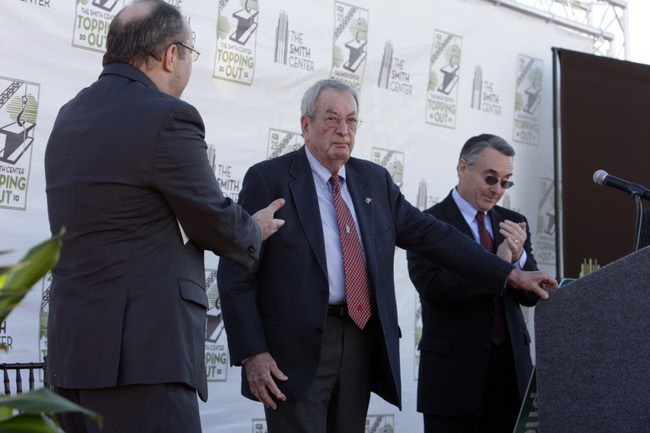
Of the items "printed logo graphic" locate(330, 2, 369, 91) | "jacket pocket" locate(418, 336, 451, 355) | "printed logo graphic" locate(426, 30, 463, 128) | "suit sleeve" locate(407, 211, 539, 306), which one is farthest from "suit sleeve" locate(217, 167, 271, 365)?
"printed logo graphic" locate(426, 30, 463, 128)

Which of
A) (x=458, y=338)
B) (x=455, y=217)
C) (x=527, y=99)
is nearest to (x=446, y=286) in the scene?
(x=458, y=338)

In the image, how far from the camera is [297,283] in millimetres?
2967

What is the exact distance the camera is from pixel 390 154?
5.43 m

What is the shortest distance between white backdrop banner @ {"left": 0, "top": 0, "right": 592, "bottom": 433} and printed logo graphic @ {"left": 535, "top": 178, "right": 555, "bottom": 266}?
11mm

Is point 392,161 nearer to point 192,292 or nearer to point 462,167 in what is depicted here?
point 462,167

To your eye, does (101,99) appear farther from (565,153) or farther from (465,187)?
(565,153)

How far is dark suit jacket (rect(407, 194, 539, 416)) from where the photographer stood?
142 inches

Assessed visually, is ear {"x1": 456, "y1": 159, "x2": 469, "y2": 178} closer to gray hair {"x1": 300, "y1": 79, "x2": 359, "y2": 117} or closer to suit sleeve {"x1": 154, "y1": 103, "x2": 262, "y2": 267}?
gray hair {"x1": 300, "y1": 79, "x2": 359, "y2": 117}

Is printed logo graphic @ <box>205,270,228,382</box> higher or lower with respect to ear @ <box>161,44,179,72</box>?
lower

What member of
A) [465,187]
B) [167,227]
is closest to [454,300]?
[465,187]

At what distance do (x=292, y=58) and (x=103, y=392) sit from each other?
305 cm

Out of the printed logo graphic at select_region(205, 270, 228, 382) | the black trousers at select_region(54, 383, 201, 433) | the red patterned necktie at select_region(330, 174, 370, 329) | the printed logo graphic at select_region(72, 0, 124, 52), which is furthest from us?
the printed logo graphic at select_region(205, 270, 228, 382)

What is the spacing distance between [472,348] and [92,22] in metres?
2.27

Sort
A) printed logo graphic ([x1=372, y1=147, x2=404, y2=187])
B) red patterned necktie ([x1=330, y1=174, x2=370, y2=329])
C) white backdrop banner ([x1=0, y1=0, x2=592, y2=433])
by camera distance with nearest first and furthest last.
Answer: red patterned necktie ([x1=330, y1=174, x2=370, y2=329]), white backdrop banner ([x1=0, y1=0, x2=592, y2=433]), printed logo graphic ([x1=372, y1=147, x2=404, y2=187])
